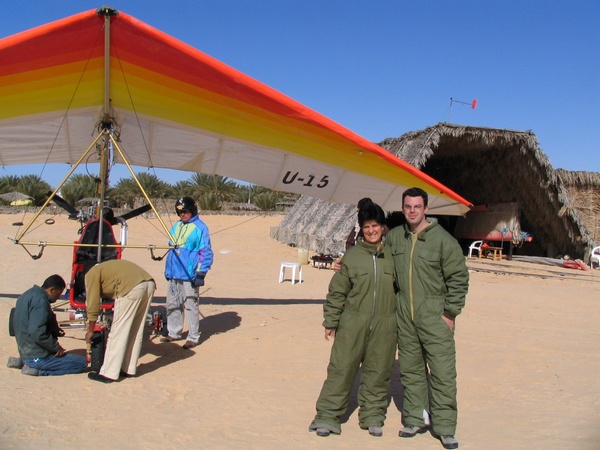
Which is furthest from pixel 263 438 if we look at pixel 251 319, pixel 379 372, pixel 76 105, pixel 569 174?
pixel 569 174

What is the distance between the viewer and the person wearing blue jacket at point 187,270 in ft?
20.9

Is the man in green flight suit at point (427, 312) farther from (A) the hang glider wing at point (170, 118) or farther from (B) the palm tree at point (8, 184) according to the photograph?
(B) the palm tree at point (8, 184)

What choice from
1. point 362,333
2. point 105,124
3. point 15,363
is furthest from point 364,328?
point 105,124

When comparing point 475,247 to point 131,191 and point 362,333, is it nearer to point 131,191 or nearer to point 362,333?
point 362,333

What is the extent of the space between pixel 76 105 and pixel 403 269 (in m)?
4.66

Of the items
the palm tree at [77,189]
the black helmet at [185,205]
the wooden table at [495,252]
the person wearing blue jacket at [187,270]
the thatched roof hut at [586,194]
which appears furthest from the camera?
the palm tree at [77,189]

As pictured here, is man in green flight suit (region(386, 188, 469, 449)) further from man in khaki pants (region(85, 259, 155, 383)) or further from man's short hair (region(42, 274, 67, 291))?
man's short hair (region(42, 274, 67, 291))

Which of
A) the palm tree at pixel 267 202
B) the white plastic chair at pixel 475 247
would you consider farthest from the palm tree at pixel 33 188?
the white plastic chair at pixel 475 247

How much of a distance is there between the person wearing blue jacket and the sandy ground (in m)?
0.26

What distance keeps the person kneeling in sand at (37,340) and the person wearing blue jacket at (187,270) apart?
1.53 metres

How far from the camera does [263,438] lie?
12.5ft

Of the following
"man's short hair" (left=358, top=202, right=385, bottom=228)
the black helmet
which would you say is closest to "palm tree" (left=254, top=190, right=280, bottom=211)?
the black helmet

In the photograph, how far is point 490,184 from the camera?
1973 centimetres

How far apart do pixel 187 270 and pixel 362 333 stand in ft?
9.75
